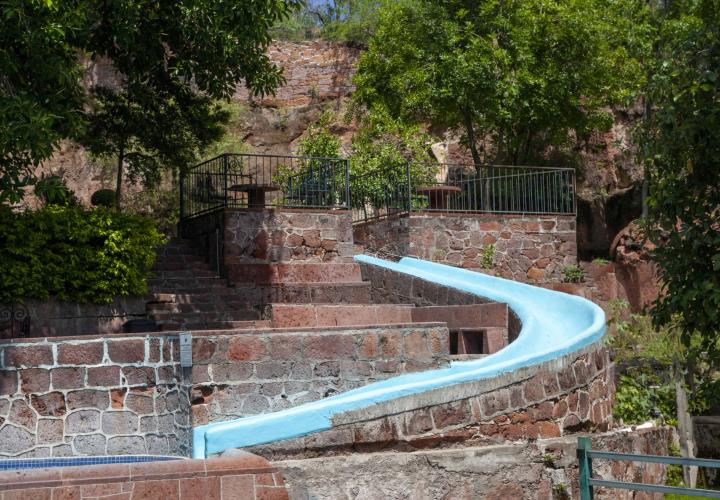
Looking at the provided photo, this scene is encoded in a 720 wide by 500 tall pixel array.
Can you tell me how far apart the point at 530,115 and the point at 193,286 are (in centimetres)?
845

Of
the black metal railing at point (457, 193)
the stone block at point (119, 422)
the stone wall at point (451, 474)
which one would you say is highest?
the black metal railing at point (457, 193)

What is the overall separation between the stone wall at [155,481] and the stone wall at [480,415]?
506 millimetres

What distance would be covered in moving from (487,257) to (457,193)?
1612 mm

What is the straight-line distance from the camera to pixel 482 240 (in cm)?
1652

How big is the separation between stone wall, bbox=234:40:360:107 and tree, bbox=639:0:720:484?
1880cm

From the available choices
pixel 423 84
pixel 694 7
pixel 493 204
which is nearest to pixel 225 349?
pixel 493 204

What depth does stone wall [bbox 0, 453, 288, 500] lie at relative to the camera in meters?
5.71

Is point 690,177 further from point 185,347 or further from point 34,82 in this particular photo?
point 34,82

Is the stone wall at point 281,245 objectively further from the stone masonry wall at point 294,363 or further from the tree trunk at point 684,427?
the stone masonry wall at point 294,363

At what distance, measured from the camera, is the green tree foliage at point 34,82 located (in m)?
9.12

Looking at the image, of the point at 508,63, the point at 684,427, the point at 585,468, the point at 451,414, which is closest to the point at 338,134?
the point at 508,63

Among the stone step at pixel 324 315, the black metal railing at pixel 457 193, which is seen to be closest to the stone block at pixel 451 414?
the stone step at pixel 324 315

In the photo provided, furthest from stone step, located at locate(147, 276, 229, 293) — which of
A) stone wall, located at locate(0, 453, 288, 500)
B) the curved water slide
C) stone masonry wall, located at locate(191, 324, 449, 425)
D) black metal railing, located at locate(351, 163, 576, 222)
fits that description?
stone wall, located at locate(0, 453, 288, 500)

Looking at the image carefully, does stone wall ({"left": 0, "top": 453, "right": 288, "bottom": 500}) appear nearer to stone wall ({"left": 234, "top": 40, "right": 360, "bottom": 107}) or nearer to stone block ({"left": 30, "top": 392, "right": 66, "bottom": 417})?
stone block ({"left": 30, "top": 392, "right": 66, "bottom": 417})
